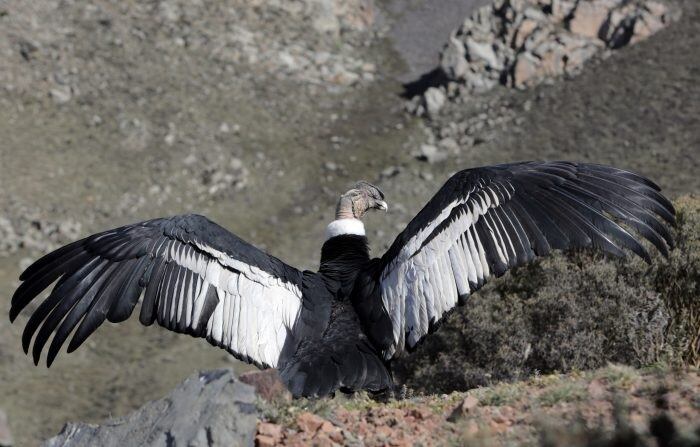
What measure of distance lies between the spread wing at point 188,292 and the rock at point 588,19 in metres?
42.1

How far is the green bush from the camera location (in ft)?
39.3

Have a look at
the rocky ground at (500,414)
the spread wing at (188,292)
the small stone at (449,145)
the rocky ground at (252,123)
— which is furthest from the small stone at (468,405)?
the small stone at (449,145)

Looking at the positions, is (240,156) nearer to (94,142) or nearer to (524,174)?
(94,142)

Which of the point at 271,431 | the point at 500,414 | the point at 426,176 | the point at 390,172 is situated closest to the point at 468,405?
the point at 500,414

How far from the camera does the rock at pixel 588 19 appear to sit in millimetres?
48656

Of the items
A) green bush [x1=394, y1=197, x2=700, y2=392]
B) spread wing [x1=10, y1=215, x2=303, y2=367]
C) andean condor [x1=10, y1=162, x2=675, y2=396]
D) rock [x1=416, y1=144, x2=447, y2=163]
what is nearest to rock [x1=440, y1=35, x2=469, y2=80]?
rock [x1=416, y1=144, x2=447, y2=163]

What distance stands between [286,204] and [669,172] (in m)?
13.6

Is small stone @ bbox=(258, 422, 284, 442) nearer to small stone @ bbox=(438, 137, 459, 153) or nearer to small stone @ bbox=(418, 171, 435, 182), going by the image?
small stone @ bbox=(418, 171, 435, 182)

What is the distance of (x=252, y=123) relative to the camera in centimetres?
4528

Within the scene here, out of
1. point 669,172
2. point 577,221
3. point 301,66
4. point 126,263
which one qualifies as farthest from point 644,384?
point 301,66

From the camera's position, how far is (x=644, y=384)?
Answer: 721cm

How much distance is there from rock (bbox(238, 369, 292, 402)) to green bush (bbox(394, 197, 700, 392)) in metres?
4.84

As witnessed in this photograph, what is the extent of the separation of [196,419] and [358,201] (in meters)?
4.50

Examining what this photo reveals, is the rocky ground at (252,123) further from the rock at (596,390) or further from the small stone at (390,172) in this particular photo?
the rock at (596,390)
